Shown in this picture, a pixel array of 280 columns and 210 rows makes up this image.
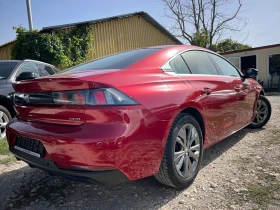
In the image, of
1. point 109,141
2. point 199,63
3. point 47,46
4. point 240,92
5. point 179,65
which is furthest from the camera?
point 47,46

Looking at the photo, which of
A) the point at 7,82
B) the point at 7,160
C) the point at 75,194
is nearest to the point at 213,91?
the point at 75,194

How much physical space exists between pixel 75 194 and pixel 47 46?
28.5 ft

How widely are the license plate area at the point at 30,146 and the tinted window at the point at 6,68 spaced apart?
9.09ft

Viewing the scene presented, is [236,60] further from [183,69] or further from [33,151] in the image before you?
[33,151]

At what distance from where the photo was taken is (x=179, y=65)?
8.64 ft

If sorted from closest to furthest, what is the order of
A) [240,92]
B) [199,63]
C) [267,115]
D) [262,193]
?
[262,193]
[199,63]
[240,92]
[267,115]

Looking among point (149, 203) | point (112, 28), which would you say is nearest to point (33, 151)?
point (149, 203)

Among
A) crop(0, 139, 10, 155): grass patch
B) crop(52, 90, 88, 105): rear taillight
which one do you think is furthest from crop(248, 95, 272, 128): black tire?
crop(0, 139, 10, 155): grass patch

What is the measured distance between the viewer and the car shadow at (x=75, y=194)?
7.42 feet

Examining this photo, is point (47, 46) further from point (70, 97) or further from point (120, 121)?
point (120, 121)

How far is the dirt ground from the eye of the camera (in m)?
2.22

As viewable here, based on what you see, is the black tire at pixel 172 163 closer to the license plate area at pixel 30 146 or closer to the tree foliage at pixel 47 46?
the license plate area at pixel 30 146

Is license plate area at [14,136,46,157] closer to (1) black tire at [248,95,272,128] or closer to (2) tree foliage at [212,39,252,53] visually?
(1) black tire at [248,95,272,128]

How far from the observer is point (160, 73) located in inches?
91.2
